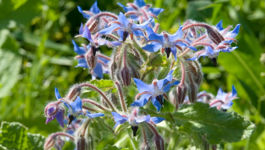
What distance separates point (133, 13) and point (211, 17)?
1.04 meters

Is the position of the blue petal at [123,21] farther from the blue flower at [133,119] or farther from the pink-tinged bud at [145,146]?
the pink-tinged bud at [145,146]

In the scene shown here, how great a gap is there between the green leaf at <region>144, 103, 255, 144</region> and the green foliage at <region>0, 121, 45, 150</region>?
1.94 feet

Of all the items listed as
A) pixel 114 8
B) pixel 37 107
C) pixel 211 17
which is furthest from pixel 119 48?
pixel 114 8

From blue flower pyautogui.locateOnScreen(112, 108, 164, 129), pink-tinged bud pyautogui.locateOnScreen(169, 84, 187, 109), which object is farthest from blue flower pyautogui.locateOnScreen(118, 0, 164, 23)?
blue flower pyautogui.locateOnScreen(112, 108, 164, 129)

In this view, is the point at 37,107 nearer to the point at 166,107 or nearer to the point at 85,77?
the point at 85,77

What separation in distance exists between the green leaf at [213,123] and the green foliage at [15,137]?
590mm

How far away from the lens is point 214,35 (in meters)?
1.35

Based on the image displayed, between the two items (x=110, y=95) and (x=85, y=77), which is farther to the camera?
(x=85, y=77)

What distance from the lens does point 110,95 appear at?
155 cm

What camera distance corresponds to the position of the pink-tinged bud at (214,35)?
4.42ft

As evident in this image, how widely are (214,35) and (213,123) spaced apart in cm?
33

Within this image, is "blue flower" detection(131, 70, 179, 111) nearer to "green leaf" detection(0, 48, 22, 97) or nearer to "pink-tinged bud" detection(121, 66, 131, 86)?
"pink-tinged bud" detection(121, 66, 131, 86)

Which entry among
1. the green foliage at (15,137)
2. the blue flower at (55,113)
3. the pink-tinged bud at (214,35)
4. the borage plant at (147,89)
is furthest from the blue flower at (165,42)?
the green foliage at (15,137)

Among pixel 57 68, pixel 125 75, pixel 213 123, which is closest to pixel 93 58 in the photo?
pixel 125 75
